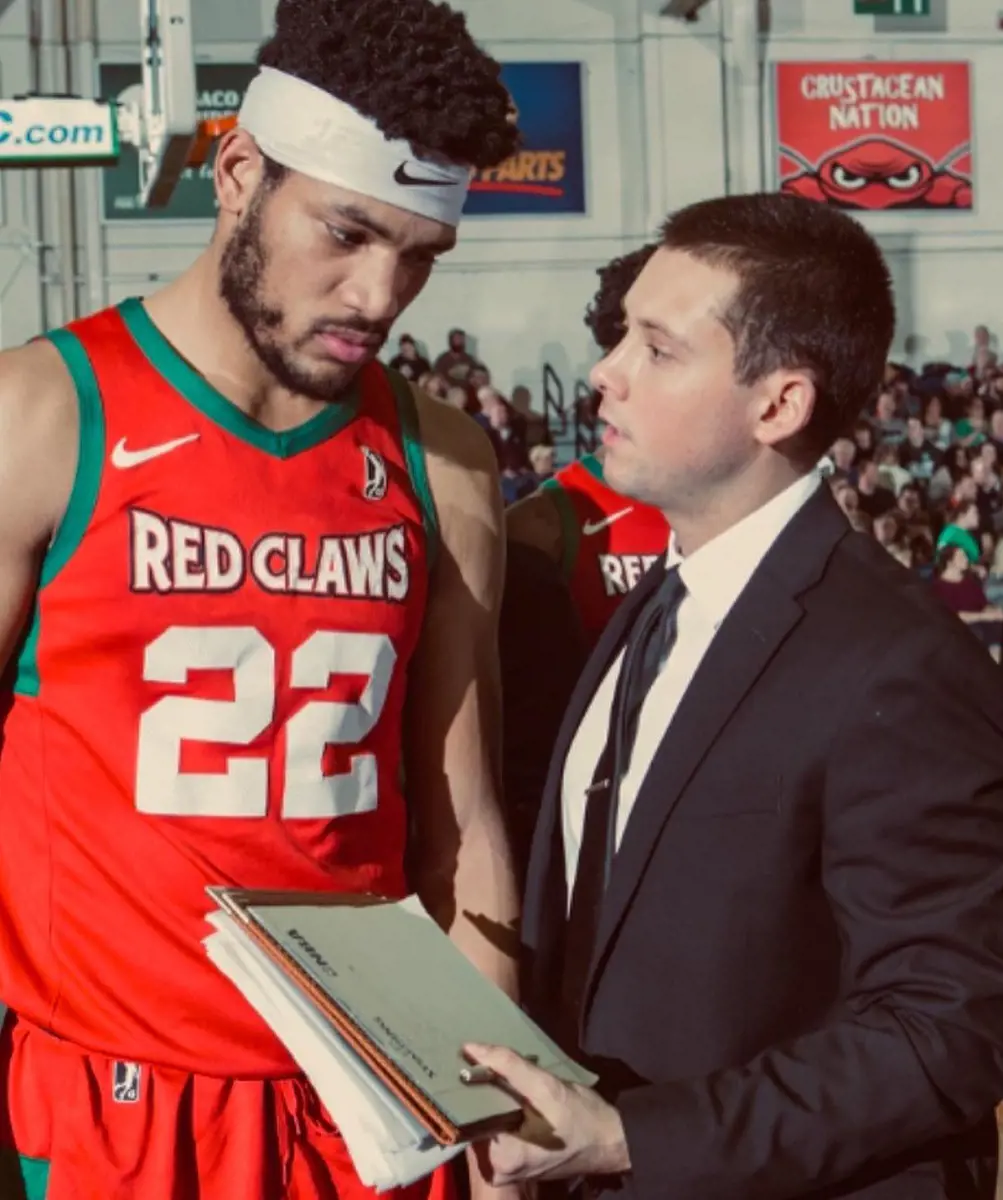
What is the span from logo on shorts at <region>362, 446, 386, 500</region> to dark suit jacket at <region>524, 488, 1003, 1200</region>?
56 cm

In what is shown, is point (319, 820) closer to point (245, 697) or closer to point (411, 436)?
point (245, 697)

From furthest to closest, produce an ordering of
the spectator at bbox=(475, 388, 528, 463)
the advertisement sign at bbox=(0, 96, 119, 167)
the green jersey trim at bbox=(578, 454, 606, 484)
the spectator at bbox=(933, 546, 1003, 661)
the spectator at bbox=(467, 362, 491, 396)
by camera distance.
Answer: the spectator at bbox=(467, 362, 491, 396), the spectator at bbox=(475, 388, 528, 463), the spectator at bbox=(933, 546, 1003, 661), the advertisement sign at bbox=(0, 96, 119, 167), the green jersey trim at bbox=(578, 454, 606, 484)

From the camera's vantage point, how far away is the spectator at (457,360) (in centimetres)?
893

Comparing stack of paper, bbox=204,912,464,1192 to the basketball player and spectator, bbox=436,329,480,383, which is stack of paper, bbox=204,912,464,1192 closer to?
the basketball player

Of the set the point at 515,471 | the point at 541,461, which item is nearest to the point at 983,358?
the point at 541,461

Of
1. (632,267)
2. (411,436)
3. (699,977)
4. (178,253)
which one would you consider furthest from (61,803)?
(178,253)

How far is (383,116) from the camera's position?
1651 millimetres

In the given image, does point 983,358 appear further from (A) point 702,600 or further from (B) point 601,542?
(A) point 702,600

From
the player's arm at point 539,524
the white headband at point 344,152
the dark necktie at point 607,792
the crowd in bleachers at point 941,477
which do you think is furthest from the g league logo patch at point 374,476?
the crowd in bleachers at point 941,477

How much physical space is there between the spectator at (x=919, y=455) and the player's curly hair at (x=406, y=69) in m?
7.14

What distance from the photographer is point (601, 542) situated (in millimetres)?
3107

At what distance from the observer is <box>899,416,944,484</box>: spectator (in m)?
8.50

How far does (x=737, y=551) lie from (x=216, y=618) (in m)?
0.56

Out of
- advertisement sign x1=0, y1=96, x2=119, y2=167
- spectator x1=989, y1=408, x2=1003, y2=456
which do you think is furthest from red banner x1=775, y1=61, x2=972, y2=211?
advertisement sign x1=0, y1=96, x2=119, y2=167
